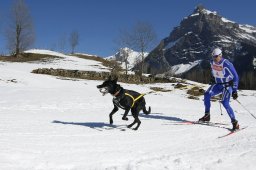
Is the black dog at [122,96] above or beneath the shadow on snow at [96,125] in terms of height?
above

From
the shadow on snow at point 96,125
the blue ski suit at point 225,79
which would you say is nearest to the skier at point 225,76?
the blue ski suit at point 225,79

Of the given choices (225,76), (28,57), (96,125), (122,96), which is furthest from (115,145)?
(28,57)

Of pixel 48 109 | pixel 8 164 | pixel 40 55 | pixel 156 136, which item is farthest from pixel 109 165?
pixel 40 55

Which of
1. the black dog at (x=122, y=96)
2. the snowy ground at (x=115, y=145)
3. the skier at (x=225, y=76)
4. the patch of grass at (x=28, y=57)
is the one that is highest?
the patch of grass at (x=28, y=57)

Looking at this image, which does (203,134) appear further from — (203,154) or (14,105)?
(14,105)

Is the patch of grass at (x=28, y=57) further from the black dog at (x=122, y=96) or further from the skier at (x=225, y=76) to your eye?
the skier at (x=225, y=76)

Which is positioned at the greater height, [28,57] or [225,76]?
[28,57]

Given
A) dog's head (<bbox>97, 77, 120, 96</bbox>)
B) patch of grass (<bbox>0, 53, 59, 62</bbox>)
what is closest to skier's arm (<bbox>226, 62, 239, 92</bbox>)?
dog's head (<bbox>97, 77, 120, 96</bbox>)

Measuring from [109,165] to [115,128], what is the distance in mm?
4638

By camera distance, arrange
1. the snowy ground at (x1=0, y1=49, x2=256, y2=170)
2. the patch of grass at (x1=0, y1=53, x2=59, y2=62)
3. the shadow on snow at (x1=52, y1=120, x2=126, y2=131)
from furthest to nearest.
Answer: the patch of grass at (x1=0, y1=53, x2=59, y2=62) → the shadow on snow at (x1=52, y1=120, x2=126, y2=131) → the snowy ground at (x1=0, y1=49, x2=256, y2=170)

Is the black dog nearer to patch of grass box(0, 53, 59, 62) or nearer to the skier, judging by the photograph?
the skier

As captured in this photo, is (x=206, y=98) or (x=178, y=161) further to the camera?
(x=206, y=98)

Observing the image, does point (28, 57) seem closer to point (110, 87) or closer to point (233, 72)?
point (110, 87)

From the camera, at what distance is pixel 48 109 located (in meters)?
16.1
